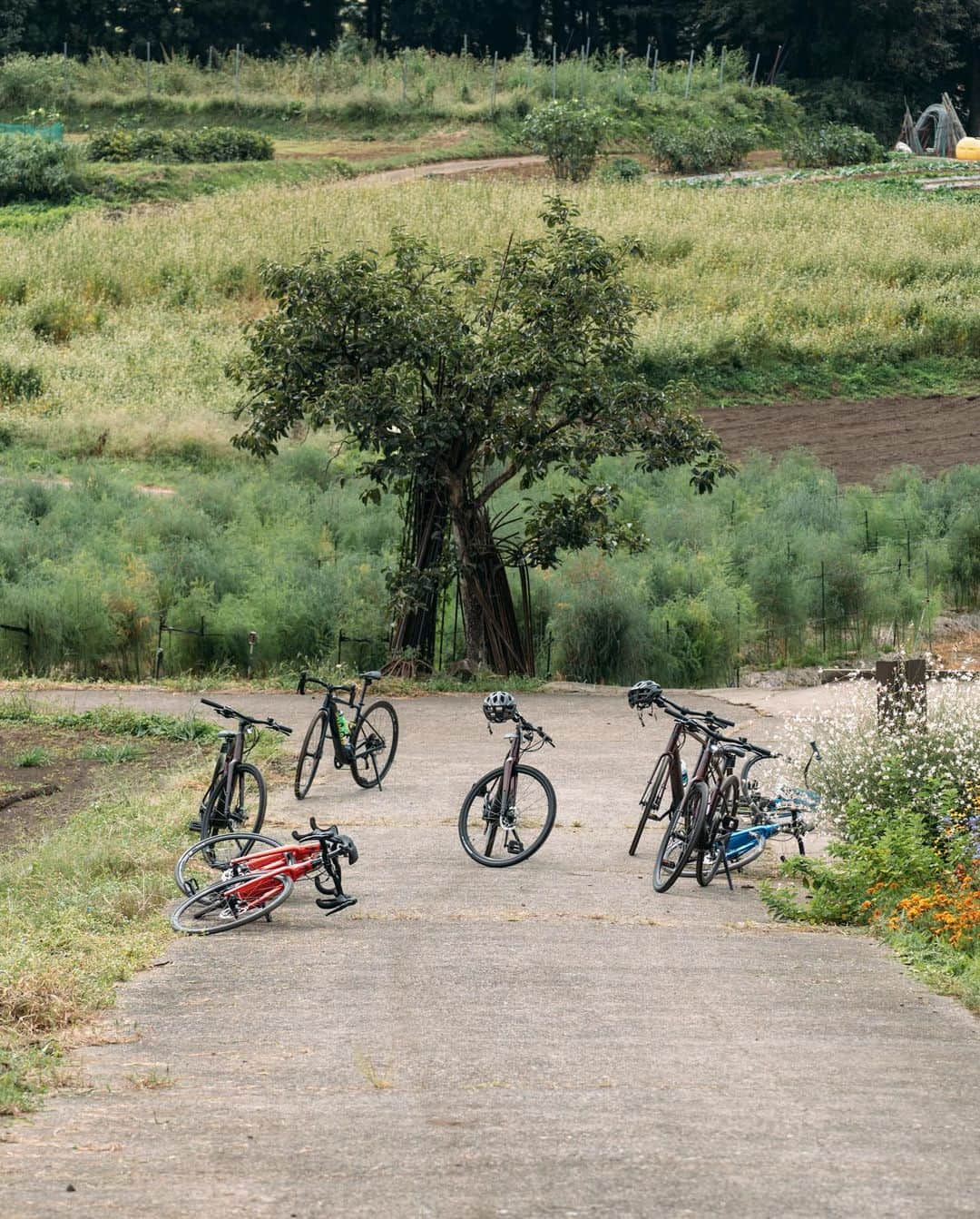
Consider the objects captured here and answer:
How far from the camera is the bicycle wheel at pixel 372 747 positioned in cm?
1300

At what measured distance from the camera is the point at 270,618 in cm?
1912

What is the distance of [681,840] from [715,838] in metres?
0.22

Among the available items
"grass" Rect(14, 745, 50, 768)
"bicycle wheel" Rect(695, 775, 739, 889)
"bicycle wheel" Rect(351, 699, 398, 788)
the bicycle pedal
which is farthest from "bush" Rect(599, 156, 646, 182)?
the bicycle pedal

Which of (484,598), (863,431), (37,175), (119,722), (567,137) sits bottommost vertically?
(863,431)

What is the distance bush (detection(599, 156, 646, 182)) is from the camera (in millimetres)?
56312

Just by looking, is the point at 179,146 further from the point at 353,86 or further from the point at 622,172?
the point at 622,172

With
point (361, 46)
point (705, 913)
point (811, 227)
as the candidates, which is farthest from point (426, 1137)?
point (361, 46)

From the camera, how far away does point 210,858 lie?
930 cm

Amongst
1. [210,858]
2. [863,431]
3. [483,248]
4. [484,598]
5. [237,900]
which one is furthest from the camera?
[483,248]

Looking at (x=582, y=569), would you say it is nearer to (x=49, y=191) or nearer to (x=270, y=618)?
(x=270, y=618)

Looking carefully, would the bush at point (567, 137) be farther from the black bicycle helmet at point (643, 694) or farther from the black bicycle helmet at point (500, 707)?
the black bicycle helmet at point (500, 707)

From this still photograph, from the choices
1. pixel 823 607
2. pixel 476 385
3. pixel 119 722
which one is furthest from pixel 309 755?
pixel 823 607

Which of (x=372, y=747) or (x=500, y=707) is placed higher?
(x=500, y=707)

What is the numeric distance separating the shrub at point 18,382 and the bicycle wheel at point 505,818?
26.6 metres
